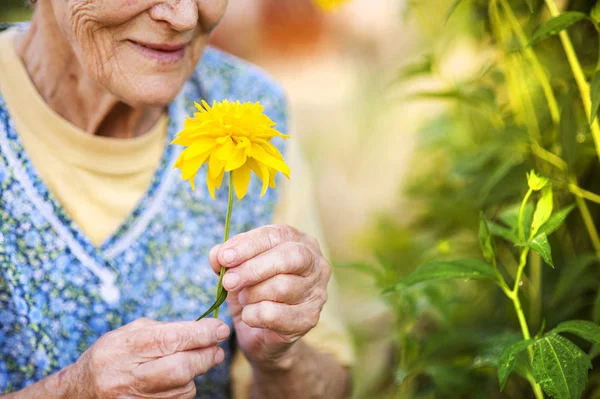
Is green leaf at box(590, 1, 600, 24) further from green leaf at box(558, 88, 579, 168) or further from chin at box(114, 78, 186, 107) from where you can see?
chin at box(114, 78, 186, 107)

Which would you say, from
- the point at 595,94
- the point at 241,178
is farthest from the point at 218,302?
the point at 595,94

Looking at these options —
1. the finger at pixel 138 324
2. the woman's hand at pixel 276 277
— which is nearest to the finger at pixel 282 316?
the woman's hand at pixel 276 277

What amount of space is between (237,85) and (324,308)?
0.51 meters

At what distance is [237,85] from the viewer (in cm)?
146

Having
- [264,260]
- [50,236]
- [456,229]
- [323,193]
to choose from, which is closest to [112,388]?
[264,260]

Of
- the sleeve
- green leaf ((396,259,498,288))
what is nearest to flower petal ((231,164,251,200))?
green leaf ((396,259,498,288))

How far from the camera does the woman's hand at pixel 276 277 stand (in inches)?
31.8

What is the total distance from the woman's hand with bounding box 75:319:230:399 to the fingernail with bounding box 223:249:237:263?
0.08 metres

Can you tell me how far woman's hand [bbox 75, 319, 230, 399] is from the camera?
0.80m

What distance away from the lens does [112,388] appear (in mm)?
821

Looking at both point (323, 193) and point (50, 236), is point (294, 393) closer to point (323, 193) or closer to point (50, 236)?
point (50, 236)

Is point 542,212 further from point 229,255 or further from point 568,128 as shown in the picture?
point 229,255

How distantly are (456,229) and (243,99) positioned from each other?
552mm

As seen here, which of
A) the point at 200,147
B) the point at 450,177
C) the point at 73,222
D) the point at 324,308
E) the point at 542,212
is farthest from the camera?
the point at 450,177
